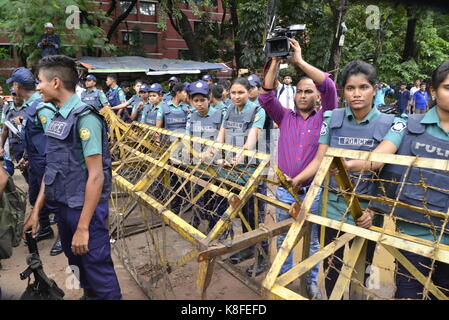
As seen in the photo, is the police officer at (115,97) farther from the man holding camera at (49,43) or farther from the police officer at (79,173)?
the police officer at (79,173)

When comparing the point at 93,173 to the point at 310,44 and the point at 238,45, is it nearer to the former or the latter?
the point at 310,44

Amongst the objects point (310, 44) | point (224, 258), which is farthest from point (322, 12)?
point (224, 258)

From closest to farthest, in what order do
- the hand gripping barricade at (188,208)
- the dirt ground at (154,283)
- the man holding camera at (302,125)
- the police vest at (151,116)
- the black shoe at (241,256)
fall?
1. the hand gripping barricade at (188,208)
2. the man holding camera at (302,125)
3. the dirt ground at (154,283)
4. the black shoe at (241,256)
5. the police vest at (151,116)

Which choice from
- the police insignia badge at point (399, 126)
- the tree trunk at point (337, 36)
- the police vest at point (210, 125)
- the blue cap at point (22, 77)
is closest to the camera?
the police insignia badge at point (399, 126)

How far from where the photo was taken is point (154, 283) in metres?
2.95

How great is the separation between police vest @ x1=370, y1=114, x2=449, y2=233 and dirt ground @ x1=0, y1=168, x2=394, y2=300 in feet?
3.07

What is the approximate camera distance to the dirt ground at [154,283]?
292 cm

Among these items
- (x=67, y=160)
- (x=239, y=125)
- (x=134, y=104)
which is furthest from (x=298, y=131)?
(x=134, y=104)

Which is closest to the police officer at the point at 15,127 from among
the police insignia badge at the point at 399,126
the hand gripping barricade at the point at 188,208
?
the hand gripping barricade at the point at 188,208

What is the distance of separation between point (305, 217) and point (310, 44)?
49.0 ft

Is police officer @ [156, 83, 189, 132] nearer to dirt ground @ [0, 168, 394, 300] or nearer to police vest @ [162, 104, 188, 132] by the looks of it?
police vest @ [162, 104, 188, 132]

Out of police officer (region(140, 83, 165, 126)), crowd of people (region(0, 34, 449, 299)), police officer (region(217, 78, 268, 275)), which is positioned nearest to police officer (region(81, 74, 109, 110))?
police officer (region(140, 83, 165, 126))

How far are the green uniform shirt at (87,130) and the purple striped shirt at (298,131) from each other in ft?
4.30
